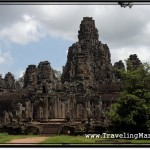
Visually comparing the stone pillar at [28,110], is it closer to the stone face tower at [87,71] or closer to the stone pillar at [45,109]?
the stone pillar at [45,109]

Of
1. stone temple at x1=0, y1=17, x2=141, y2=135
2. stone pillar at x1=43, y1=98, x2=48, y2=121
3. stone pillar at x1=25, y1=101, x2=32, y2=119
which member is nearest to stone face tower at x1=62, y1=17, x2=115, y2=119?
stone temple at x1=0, y1=17, x2=141, y2=135

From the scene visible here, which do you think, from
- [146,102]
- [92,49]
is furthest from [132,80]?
[92,49]

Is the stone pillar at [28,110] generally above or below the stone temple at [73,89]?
below

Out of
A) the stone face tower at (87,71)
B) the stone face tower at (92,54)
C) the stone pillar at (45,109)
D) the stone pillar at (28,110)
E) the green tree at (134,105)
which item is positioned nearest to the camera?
the green tree at (134,105)

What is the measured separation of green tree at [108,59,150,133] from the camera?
23.3 meters

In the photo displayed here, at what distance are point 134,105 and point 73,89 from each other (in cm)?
2198

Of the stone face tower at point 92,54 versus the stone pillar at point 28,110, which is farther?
the stone face tower at point 92,54

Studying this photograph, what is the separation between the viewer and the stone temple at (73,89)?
40.1 m

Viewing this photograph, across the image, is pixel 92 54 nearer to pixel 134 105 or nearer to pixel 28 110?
pixel 28 110

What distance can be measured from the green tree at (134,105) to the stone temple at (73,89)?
6.28 metres

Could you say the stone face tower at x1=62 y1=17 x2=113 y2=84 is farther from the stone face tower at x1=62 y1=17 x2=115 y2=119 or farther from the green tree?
the green tree

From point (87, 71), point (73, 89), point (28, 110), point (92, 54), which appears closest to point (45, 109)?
point (28, 110)

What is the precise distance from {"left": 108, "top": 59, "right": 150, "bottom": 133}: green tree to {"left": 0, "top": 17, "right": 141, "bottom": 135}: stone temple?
6.28m

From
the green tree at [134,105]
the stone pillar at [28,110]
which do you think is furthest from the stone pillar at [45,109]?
the green tree at [134,105]
